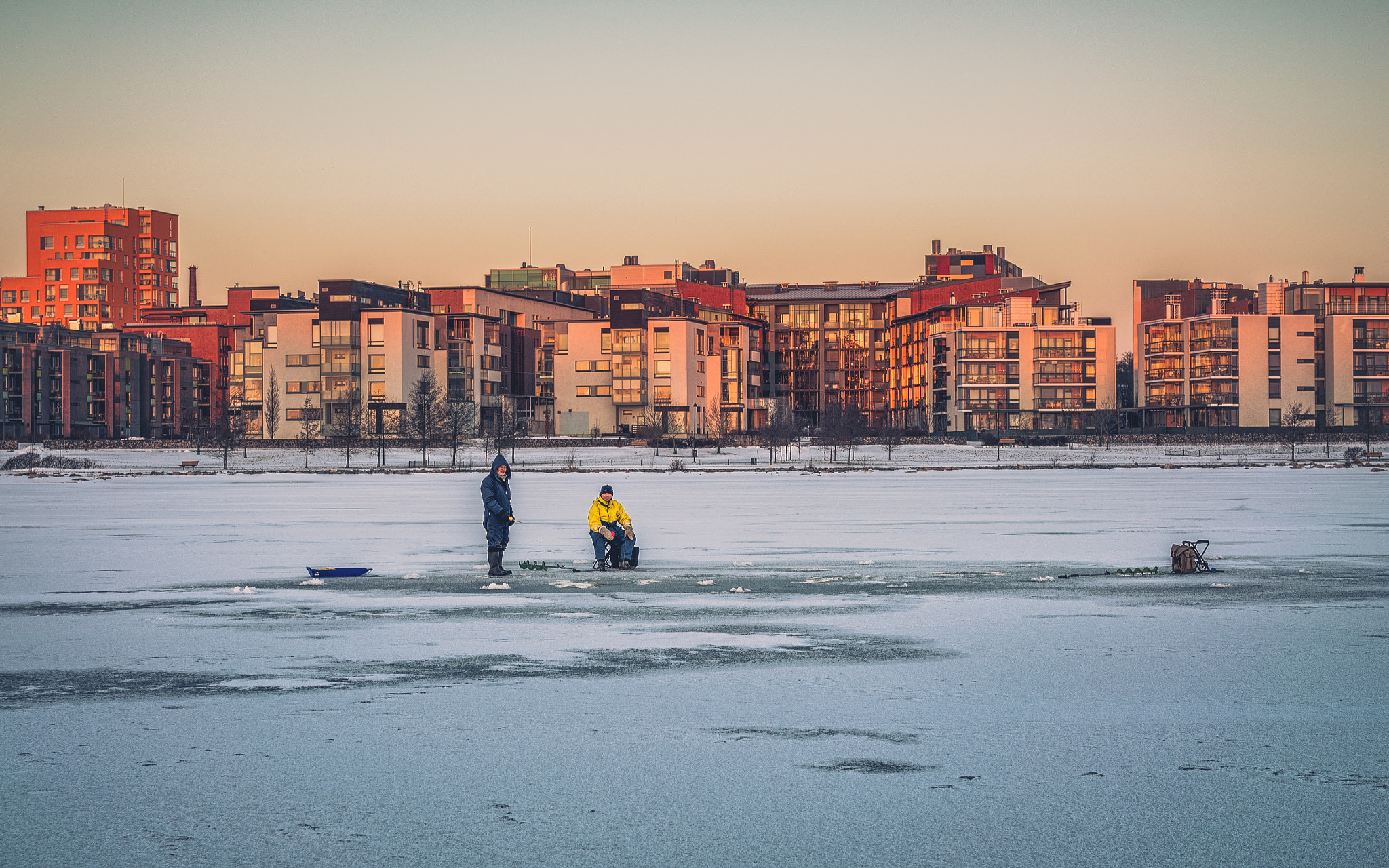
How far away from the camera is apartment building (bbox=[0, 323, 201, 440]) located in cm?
13762

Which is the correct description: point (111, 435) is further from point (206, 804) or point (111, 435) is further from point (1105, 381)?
point (206, 804)

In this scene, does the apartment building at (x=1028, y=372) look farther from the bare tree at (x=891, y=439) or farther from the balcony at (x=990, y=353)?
the bare tree at (x=891, y=439)

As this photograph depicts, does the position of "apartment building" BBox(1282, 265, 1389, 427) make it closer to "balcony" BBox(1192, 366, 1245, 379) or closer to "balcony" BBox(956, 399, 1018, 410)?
"balcony" BBox(1192, 366, 1245, 379)

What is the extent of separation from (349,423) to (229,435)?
9.22 metres

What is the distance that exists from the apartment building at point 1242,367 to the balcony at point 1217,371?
2.7 inches

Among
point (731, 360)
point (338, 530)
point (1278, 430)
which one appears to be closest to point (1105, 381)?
point (1278, 430)

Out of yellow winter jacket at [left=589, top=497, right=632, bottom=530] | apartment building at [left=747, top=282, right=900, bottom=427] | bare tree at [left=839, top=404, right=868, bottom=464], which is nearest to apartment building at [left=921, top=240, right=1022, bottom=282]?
apartment building at [left=747, top=282, right=900, bottom=427]

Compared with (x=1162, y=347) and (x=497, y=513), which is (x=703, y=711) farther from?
(x=1162, y=347)

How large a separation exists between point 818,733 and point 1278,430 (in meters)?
126

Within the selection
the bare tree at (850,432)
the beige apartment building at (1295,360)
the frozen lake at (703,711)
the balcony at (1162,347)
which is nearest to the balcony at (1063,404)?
the beige apartment building at (1295,360)

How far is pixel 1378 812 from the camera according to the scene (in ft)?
23.7

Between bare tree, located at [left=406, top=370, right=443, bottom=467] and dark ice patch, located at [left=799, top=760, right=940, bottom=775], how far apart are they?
8868 centimetres

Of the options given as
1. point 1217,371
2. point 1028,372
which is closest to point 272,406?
point 1028,372

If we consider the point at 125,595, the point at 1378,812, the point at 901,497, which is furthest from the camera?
the point at 901,497
